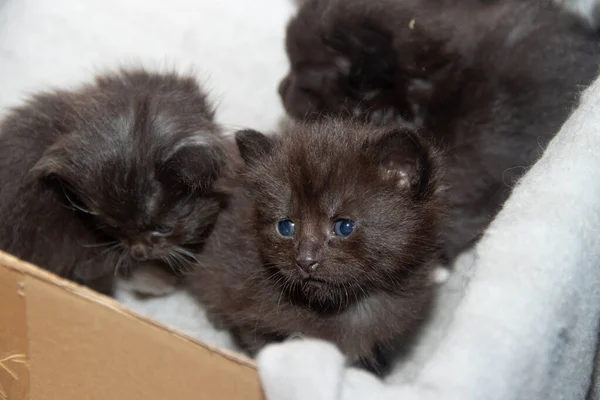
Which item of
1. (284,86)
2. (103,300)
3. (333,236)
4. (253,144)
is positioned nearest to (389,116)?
(284,86)

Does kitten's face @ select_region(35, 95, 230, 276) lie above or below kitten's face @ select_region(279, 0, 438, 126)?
below

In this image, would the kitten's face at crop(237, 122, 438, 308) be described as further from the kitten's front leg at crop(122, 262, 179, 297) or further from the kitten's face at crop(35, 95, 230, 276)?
the kitten's front leg at crop(122, 262, 179, 297)

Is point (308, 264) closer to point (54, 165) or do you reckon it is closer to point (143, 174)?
point (143, 174)

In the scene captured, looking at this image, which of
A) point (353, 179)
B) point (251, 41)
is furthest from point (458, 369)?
point (251, 41)

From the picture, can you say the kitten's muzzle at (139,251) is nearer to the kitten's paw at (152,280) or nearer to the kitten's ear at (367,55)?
the kitten's paw at (152,280)

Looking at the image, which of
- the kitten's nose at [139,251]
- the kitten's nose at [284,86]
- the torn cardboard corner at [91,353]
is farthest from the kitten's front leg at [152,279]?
the kitten's nose at [284,86]

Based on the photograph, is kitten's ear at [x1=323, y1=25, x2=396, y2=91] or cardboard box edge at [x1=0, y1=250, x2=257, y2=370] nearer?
cardboard box edge at [x1=0, y1=250, x2=257, y2=370]

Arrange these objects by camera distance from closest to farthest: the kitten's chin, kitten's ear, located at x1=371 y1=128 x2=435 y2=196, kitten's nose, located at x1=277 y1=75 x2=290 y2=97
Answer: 1. kitten's ear, located at x1=371 y1=128 x2=435 y2=196
2. the kitten's chin
3. kitten's nose, located at x1=277 y1=75 x2=290 y2=97

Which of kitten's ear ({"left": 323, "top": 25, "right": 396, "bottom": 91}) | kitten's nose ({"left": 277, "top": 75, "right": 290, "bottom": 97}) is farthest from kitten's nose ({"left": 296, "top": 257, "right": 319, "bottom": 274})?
kitten's nose ({"left": 277, "top": 75, "right": 290, "bottom": 97})

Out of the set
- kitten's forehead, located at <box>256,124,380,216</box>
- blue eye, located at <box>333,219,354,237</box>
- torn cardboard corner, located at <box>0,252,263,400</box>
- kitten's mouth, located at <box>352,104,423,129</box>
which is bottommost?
torn cardboard corner, located at <box>0,252,263,400</box>
